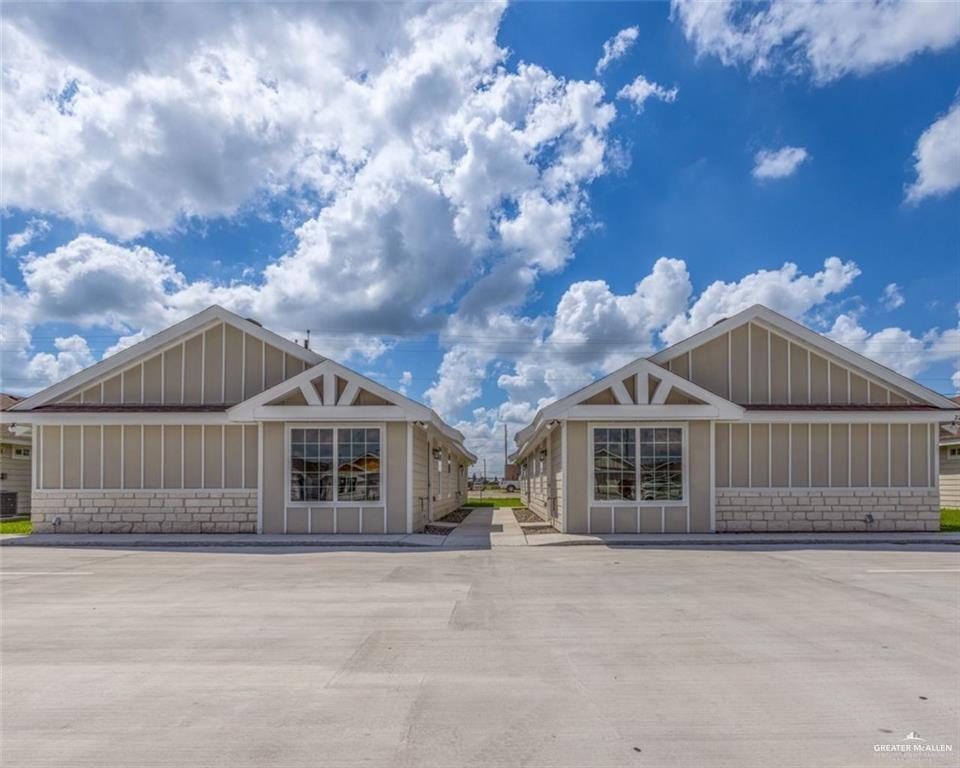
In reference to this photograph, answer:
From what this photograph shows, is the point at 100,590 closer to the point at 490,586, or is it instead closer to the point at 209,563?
the point at 209,563

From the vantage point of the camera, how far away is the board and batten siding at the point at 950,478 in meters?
24.9

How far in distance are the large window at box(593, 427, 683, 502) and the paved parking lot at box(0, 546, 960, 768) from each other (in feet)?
16.8

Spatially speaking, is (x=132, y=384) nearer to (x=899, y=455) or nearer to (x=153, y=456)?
(x=153, y=456)

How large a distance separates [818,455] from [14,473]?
25.0 m

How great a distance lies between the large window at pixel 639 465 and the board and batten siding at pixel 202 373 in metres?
7.70

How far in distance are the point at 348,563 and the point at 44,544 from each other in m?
7.61

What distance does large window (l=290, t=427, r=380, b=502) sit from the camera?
14977 mm

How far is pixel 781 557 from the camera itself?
11836mm

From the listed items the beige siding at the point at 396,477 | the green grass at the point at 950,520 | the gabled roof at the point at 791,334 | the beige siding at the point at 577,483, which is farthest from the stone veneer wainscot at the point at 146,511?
the green grass at the point at 950,520

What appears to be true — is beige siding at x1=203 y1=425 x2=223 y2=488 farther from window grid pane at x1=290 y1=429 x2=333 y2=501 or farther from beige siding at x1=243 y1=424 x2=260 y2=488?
window grid pane at x1=290 y1=429 x2=333 y2=501

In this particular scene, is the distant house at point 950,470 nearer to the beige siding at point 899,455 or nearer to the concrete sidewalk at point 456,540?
the beige siding at point 899,455

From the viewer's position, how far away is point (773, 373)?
16.2 m

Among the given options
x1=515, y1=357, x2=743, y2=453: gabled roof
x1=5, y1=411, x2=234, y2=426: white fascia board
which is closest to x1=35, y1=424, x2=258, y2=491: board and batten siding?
x1=5, y1=411, x2=234, y2=426: white fascia board

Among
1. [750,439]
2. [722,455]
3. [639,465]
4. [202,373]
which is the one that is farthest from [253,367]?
[750,439]
